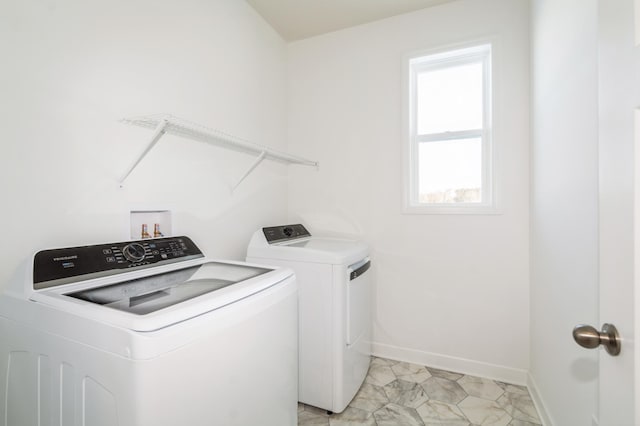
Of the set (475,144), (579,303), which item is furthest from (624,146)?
(475,144)

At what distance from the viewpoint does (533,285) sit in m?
2.02

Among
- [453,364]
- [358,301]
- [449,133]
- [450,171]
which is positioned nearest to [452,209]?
[450,171]

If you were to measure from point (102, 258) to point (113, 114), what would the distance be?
0.68 m

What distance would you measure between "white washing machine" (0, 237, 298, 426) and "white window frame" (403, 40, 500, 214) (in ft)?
5.14

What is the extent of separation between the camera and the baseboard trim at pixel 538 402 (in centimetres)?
167

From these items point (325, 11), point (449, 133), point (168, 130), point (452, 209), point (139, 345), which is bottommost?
point (139, 345)

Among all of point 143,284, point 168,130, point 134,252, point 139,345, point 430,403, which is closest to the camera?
point 139,345

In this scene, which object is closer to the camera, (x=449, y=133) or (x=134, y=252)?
(x=134, y=252)

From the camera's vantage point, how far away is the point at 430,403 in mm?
1913

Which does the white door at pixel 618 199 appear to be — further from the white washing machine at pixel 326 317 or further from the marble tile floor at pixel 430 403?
the marble tile floor at pixel 430 403

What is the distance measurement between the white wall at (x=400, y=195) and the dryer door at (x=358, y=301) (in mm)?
413

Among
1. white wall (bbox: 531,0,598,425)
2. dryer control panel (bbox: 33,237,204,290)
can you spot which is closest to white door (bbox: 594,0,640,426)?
white wall (bbox: 531,0,598,425)

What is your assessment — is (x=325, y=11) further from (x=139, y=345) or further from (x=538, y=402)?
(x=538, y=402)

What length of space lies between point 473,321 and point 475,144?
1.36 m
